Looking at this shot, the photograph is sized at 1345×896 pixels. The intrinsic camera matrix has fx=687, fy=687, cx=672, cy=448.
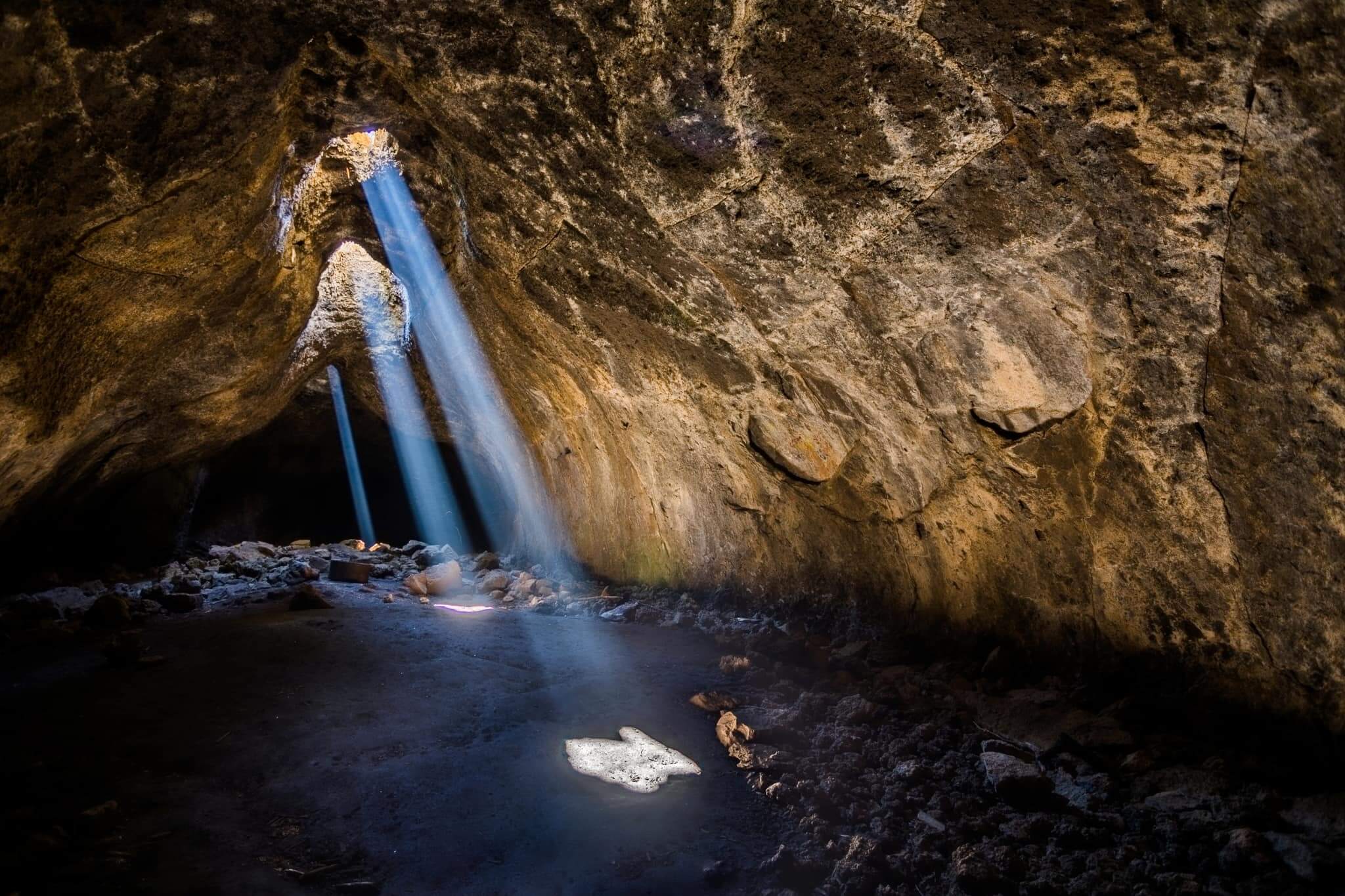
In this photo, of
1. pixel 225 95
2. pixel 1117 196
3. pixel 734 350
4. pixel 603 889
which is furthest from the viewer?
pixel 734 350

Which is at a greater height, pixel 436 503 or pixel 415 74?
pixel 415 74

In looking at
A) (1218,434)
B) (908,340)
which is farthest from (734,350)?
(1218,434)

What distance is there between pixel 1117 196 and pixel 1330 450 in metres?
1.04

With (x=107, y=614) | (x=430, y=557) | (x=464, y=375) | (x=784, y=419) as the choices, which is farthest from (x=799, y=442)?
(x=430, y=557)

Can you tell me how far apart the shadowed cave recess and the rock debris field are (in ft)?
0.07

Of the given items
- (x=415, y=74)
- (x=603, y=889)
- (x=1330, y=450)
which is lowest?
(x=603, y=889)

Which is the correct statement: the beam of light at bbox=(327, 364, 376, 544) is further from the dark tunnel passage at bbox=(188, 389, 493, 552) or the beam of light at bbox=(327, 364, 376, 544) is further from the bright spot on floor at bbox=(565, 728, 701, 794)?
the bright spot on floor at bbox=(565, 728, 701, 794)

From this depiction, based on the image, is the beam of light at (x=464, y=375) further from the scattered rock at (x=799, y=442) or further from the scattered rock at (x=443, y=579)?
the scattered rock at (x=799, y=442)

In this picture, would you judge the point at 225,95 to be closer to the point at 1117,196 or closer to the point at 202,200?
the point at 202,200

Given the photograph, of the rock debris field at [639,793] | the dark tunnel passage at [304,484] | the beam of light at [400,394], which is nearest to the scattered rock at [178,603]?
the rock debris field at [639,793]

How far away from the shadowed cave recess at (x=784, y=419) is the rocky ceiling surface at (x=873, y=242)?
18mm

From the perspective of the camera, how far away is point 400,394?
979cm

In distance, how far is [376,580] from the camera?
8406 millimetres

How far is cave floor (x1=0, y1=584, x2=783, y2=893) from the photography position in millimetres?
2074
